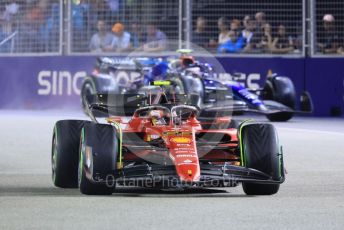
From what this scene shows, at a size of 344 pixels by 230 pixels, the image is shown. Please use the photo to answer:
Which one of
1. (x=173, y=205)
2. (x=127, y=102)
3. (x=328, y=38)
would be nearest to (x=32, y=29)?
(x=328, y=38)

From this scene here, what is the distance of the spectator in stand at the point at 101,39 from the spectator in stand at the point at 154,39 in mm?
837

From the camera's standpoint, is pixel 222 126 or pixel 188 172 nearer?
pixel 188 172

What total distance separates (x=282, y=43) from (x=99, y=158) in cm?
1537

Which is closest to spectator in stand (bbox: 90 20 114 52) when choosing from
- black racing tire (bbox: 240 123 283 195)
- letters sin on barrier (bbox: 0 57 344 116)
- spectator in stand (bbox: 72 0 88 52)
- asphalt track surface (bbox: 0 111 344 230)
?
spectator in stand (bbox: 72 0 88 52)

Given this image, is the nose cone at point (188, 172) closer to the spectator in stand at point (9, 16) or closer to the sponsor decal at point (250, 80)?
the sponsor decal at point (250, 80)

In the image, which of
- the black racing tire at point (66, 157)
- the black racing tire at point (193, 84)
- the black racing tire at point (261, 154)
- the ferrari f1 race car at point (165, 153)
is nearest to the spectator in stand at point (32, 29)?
the black racing tire at point (193, 84)

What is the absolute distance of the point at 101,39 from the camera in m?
26.3

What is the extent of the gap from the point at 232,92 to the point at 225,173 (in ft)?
43.1

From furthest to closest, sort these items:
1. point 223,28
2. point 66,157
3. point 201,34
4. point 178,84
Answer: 1. point 201,34
2. point 223,28
3. point 178,84
4. point 66,157

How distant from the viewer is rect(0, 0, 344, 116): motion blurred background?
24.7 metres

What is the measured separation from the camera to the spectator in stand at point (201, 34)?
25.0 metres

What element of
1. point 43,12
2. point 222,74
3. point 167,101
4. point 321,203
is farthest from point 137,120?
point 43,12

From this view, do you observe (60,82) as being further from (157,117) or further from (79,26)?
(157,117)

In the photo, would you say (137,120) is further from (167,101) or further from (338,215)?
(338,215)
